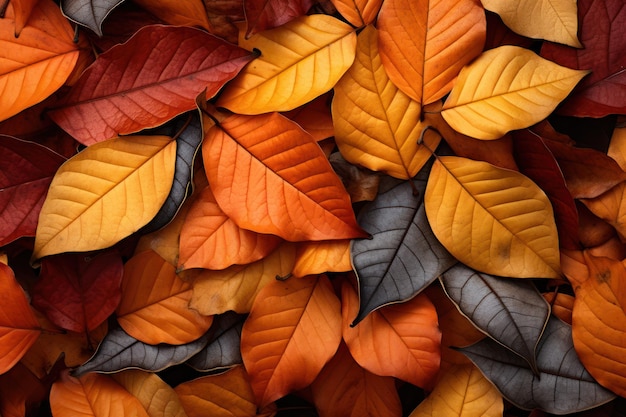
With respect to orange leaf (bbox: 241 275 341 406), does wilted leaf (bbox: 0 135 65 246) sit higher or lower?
higher

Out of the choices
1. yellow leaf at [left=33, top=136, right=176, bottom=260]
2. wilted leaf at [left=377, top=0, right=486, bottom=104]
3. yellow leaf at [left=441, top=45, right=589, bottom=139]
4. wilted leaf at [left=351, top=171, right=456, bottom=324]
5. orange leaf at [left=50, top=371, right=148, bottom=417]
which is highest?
wilted leaf at [left=377, top=0, right=486, bottom=104]

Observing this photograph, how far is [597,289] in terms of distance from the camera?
611 millimetres

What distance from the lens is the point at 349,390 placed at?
67 cm

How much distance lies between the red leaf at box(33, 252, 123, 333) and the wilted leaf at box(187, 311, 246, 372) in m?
0.10

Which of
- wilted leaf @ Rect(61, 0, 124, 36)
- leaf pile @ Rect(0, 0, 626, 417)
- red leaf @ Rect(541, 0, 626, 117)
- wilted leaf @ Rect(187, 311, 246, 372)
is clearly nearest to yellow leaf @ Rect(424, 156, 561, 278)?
leaf pile @ Rect(0, 0, 626, 417)

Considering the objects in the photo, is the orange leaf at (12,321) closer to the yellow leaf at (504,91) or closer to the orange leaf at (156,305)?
the orange leaf at (156,305)

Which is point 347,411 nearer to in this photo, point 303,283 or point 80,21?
point 303,283

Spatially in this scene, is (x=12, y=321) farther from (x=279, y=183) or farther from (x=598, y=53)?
(x=598, y=53)

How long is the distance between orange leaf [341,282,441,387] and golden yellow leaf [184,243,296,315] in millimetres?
87

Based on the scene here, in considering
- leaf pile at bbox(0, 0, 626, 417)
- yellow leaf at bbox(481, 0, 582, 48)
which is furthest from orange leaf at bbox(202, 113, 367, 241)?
yellow leaf at bbox(481, 0, 582, 48)

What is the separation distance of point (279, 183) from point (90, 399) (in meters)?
0.29

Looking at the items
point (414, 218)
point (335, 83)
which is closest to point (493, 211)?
point (414, 218)

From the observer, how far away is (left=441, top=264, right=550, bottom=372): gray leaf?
1.97ft

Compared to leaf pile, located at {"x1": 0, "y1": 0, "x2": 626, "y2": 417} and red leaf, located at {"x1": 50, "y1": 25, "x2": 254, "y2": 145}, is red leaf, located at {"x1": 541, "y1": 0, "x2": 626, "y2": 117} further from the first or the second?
red leaf, located at {"x1": 50, "y1": 25, "x2": 254, "y2": 145}
